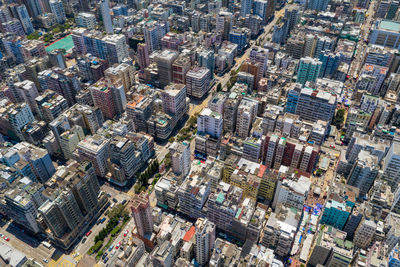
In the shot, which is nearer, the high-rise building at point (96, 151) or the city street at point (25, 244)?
the city street at point (25, 244)

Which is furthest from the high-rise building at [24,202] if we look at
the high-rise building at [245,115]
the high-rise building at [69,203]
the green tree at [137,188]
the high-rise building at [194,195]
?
the high-rise building at [245,115]

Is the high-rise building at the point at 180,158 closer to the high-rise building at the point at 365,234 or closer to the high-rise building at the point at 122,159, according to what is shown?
the high-rise building at the point at 122,159

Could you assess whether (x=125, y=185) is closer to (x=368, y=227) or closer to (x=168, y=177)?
(x=168, y=177)

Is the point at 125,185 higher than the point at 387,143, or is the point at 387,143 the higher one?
the point at 387,143

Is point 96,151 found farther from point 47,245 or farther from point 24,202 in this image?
point 47,245

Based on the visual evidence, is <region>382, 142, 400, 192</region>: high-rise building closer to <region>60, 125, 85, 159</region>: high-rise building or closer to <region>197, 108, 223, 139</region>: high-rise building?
<region>197, 108, 223, 139</region>: high-rise building

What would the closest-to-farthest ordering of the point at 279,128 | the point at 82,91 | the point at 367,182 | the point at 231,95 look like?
the point at 367,182 → the point at 279,128 → the point at 231,95 → the point at 82,91

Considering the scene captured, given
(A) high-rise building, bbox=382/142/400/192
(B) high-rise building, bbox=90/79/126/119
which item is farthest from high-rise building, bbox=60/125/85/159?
(A) high-rise building, bbox=382/142/400/192

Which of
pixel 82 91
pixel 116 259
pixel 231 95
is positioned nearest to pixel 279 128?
pixel 231 95
